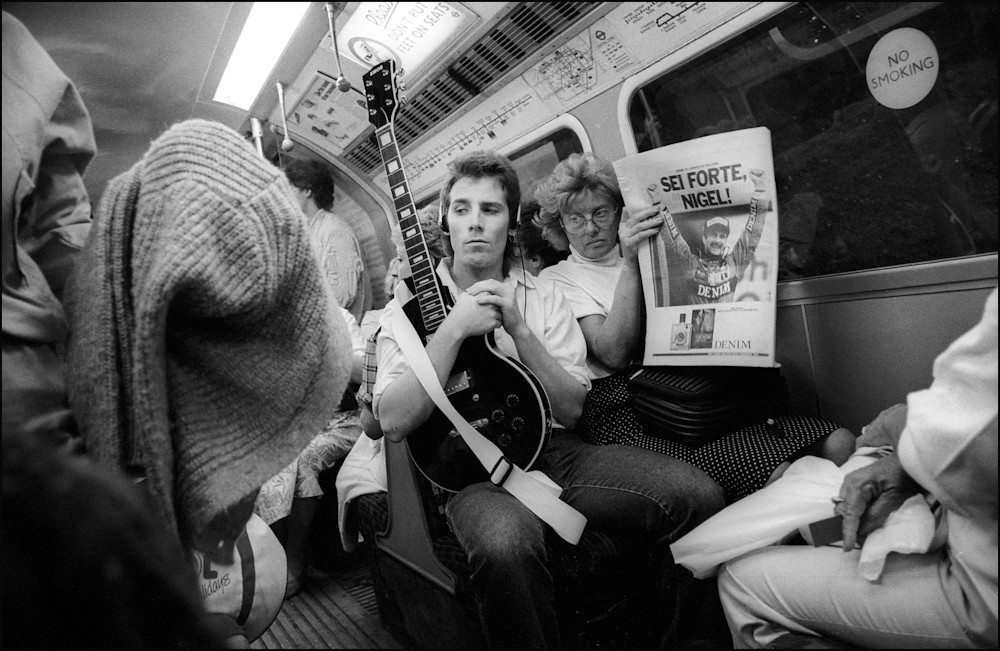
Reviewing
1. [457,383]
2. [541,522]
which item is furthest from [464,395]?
[541,522]

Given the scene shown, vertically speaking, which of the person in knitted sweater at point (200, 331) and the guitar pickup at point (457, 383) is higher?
the person in knitted sweater at point (200, 331)

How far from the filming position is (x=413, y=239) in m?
1.32

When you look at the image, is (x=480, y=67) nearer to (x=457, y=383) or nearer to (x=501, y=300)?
(x=501, y=300)

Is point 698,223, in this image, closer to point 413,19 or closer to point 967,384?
point 967,384

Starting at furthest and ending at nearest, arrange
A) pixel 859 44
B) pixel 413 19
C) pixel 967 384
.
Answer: pixel 859 44
pixel 413 19
pixel 967 384

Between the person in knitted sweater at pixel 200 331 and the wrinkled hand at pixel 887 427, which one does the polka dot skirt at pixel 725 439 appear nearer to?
the wrinkled hand at pixel 887 427

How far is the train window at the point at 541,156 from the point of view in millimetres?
1484

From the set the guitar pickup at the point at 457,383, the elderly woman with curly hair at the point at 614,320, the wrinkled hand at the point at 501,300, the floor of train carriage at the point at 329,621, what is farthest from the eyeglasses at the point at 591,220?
Answer: the floor of train carriage at the point at 329,621

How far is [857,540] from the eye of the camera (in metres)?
1.07

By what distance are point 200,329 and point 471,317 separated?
23.8 inches

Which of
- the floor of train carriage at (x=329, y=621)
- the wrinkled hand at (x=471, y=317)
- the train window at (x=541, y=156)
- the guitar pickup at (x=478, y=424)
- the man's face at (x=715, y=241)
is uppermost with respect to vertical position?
the train window at (x=541, y=156)

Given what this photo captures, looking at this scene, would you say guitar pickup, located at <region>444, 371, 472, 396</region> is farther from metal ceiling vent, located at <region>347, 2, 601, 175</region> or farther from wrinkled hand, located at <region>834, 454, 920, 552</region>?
wrinkled hand, located at <region>834, 454, 920, 552</region>

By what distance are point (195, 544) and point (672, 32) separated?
135cm

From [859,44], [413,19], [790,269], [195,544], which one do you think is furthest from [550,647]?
[859,44]
